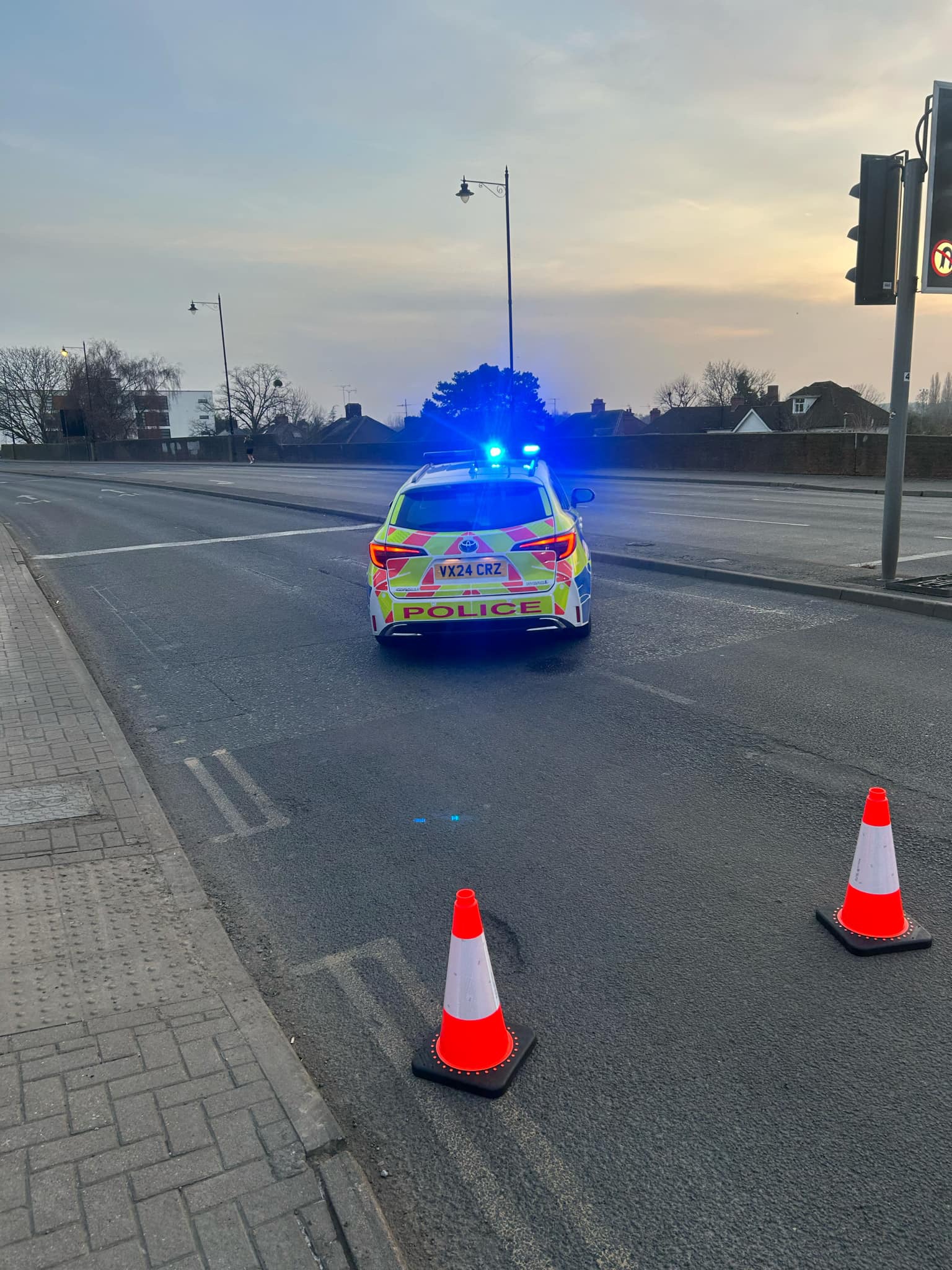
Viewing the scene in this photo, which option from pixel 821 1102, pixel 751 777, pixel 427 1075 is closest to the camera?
pixel 821 1102

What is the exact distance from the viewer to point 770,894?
12.6 ft

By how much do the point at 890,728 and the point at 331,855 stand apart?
144 inches

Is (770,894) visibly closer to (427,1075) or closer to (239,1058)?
(427,1075)

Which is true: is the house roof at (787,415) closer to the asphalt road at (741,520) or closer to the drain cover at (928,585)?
the asphalt road at (741,520)

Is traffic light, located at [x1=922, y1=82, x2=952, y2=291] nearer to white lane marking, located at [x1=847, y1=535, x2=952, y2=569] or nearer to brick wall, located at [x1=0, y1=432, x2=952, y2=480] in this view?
white lane marking, located at [x1=847, y1=535, x2=952, y2=569]

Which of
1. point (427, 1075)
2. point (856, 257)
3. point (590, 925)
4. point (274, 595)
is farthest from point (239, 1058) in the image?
point (856, 257)

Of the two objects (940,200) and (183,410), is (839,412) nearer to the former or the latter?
(940,200)

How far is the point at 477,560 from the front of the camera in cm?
742

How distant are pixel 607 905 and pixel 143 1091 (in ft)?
6.30

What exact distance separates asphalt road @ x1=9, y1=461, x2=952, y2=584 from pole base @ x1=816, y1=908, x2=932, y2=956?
7.33 metres

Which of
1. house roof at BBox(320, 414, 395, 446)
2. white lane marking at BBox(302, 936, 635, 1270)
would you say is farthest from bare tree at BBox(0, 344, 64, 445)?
white lane marking at BBox(302, 936, 635, 1270)

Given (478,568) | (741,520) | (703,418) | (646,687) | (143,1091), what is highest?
(703,418)

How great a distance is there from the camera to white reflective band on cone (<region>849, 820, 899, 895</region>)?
3422 mm

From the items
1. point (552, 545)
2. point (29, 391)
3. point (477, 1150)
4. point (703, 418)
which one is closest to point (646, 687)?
point (552, 545)
